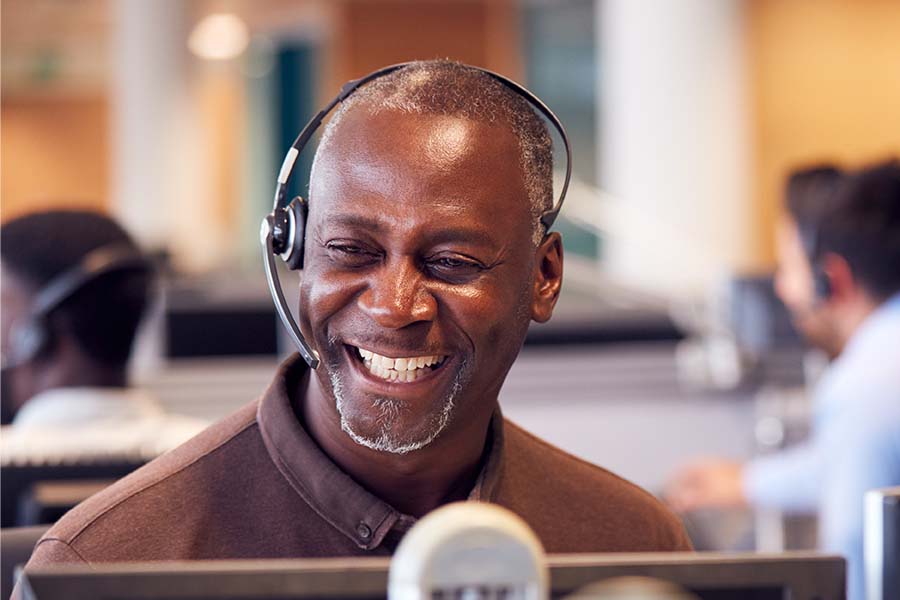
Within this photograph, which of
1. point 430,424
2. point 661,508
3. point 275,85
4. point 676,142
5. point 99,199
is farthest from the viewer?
point 275,85

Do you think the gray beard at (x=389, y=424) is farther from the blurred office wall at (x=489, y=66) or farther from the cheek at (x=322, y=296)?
the blurred office wall at (x=489, y=66)

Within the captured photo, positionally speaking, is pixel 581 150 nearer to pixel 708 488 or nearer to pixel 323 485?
pixel 708 488

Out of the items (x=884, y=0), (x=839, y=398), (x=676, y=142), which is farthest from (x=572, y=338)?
(x=884, y=0)

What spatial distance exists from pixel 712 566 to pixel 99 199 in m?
14.0

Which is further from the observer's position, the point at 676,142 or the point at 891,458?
the point at 676,142

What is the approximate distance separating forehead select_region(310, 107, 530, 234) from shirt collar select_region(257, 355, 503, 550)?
0.17m

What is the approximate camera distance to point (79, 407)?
1.97 meters

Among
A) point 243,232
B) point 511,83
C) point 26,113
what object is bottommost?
point 243,232

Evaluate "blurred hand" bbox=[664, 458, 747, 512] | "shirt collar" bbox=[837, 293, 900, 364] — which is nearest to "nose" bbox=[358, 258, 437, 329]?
"shirt collar" bbox=[837, 293, 900, 364]

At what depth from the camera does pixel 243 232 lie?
15.7 meters

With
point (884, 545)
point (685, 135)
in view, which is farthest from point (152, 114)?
point (884, 545)

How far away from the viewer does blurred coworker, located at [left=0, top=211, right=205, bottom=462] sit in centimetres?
199

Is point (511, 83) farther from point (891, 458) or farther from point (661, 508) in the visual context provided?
point (891, 458)

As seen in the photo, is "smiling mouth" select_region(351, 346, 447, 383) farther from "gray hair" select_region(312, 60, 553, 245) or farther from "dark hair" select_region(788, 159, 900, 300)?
"dark hair" select_region(788, 159, 900, 300)
